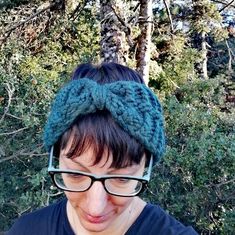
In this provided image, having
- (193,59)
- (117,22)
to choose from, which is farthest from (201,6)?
(117,22)

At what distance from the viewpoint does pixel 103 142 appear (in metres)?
0.96

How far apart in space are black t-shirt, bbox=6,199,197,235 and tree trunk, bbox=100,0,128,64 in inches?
119

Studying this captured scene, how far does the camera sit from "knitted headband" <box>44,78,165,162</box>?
963 mm

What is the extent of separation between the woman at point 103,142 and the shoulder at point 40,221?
0.19m

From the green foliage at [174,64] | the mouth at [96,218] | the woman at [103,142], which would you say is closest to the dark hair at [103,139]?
the woman at [103,142]

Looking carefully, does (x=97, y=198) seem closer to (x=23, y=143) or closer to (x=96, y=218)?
(x=96, y=218)

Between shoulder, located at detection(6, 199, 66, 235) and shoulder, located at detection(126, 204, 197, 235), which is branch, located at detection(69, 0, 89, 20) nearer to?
shoulder, located at detection(6, 199, 66, 235)

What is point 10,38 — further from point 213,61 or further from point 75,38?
point 213,61

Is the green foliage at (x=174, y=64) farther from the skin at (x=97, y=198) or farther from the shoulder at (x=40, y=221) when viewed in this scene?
the skin at (x=97, y=198)

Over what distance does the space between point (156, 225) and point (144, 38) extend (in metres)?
3.89

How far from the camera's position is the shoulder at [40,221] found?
1189mm

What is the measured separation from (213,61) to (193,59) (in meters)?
3.97

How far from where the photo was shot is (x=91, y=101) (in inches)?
38.0

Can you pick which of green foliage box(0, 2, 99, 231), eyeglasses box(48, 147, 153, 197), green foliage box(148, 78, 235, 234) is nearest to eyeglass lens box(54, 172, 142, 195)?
eyeglasses box(48, 147, 153, 197)
